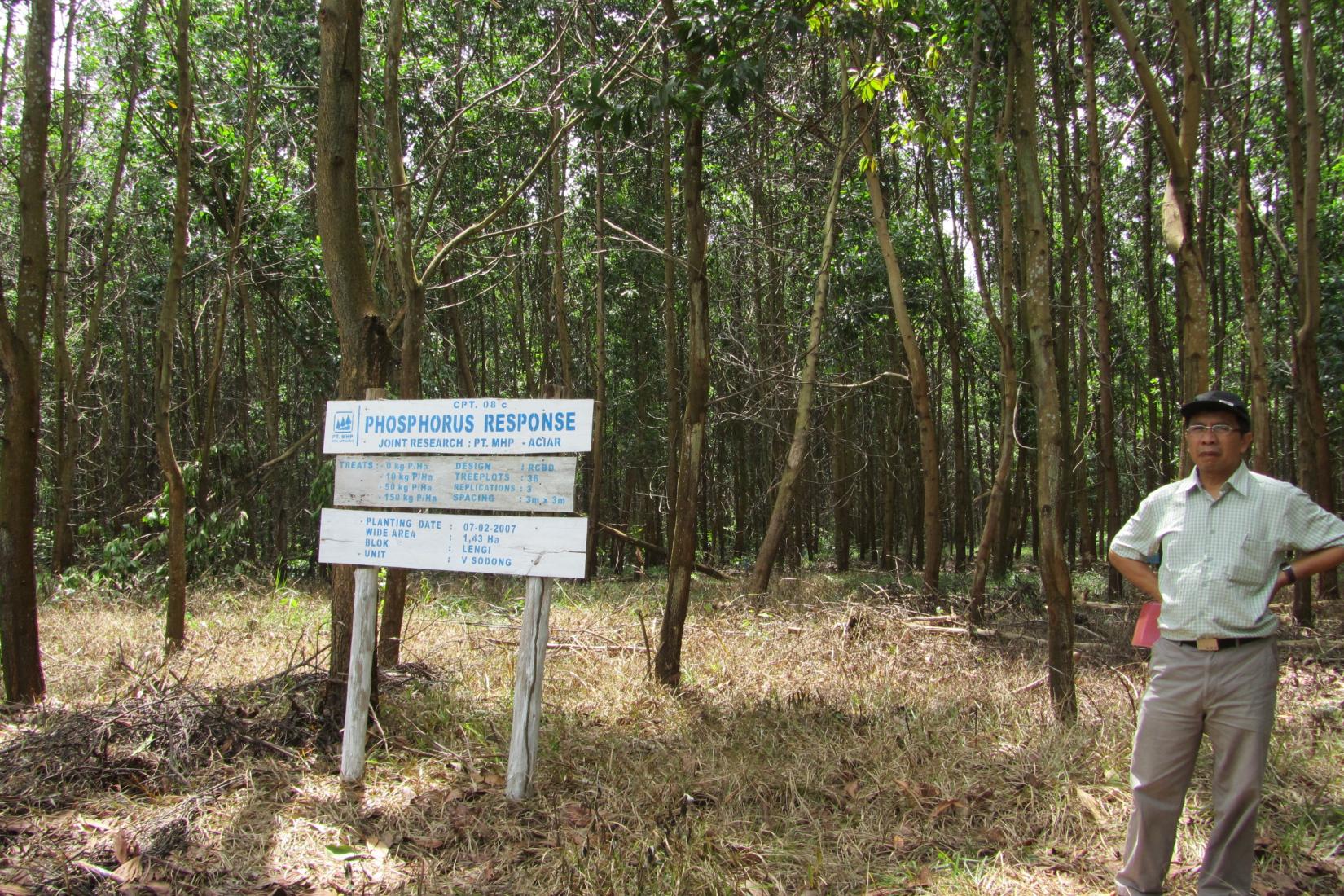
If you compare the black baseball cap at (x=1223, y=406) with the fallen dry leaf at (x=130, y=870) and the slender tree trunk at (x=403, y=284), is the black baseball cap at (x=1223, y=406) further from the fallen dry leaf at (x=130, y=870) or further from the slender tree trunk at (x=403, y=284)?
the slender tree trunk at (x=403, y=284)

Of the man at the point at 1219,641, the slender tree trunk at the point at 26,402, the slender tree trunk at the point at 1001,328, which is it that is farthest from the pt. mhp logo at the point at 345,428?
the slender tree trunk at the point at 1001,328

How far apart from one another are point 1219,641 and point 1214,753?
376mm

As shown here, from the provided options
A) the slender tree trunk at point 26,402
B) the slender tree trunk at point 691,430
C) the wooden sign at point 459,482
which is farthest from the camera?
the slender tree trunk at point 691,430

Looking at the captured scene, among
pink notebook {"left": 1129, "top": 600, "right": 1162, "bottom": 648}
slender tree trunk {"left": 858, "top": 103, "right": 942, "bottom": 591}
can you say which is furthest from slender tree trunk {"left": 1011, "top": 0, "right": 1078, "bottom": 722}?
slender tree trunk {"left": 858, "top": 103, "right": 942, "bottom": 591}

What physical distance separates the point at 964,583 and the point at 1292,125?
20.2 ft

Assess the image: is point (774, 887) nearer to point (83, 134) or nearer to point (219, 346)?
point (219, 346)

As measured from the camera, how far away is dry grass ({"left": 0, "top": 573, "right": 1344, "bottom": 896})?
3393 millimetres

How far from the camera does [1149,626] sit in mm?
3176

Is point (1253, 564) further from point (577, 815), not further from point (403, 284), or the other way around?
point (403, 284)

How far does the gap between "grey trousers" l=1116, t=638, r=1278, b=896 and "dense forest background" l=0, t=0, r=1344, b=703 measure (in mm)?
1793

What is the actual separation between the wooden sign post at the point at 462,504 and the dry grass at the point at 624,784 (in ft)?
1.44

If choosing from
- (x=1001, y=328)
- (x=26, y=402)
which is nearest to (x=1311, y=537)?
(x=1001, y=328)

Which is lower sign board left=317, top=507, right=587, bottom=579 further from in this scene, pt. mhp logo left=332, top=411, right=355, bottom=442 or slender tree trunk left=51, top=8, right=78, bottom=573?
slender tree trunk left=51, top=8, right=78, bottom=573

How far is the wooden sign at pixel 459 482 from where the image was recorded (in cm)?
405
